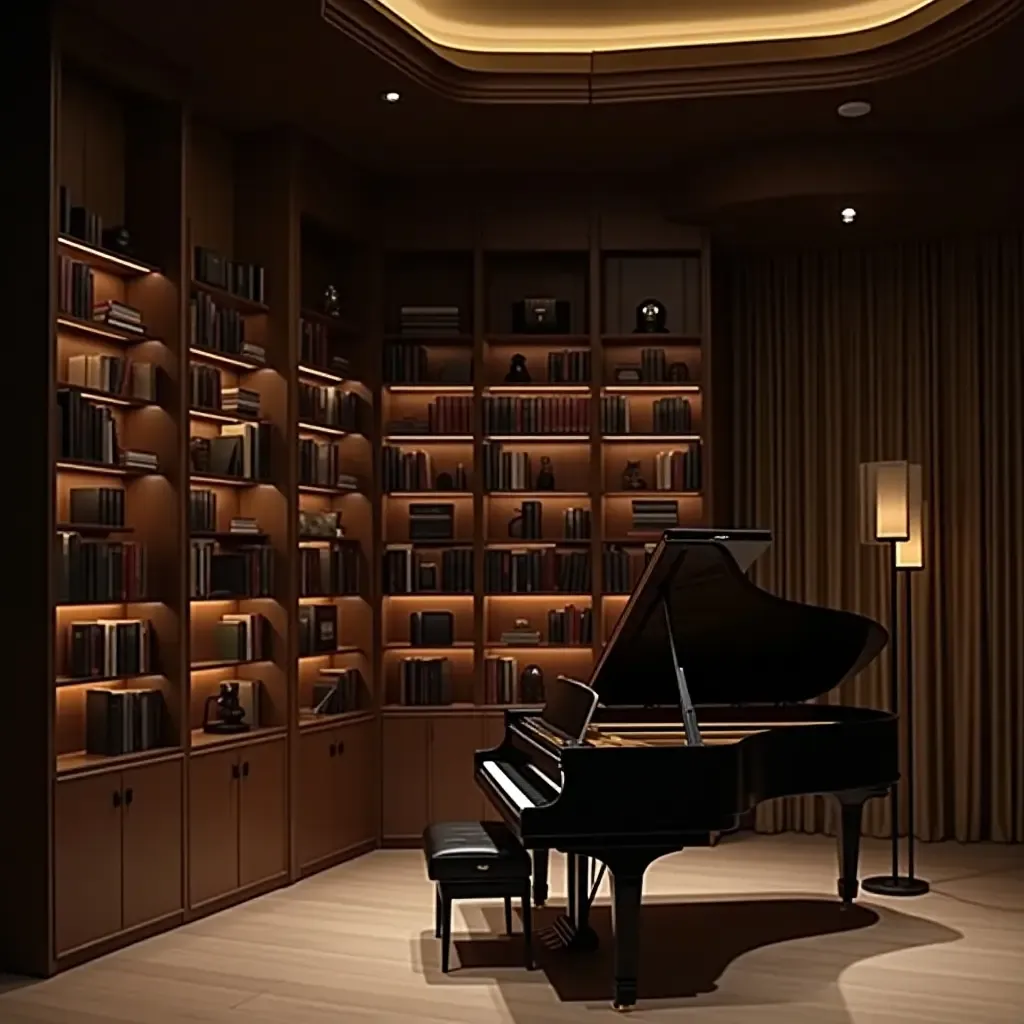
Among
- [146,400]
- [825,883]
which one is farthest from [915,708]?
[146,400]

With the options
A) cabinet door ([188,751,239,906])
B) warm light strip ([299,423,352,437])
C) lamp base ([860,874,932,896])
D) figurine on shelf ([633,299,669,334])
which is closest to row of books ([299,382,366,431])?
warm light strip ([299,423,352,437])

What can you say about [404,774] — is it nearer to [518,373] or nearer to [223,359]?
[518,373]

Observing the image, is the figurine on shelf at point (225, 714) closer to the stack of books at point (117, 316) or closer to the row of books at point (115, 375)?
the row of books at point (115, 375)

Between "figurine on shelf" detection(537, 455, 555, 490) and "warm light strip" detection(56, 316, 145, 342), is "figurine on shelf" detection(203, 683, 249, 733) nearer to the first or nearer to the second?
"warm light strip" detection(56, 316, 145, 342)

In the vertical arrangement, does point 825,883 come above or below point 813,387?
below

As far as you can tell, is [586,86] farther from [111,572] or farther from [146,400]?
[111,572]

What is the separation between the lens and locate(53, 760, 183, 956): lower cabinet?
18.1 feet

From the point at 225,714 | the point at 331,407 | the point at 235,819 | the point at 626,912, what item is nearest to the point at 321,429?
the point at 331,407

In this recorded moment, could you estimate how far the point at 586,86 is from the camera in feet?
22.7

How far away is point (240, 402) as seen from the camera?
22.8ft

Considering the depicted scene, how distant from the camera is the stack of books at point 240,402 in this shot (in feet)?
22.7

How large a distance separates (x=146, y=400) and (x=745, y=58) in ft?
9.98

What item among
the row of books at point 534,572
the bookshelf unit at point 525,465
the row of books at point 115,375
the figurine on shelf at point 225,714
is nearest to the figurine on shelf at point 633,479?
the bookshelf unit at point 525,465

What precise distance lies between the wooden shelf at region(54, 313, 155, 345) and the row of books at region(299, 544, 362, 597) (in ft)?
4.98
